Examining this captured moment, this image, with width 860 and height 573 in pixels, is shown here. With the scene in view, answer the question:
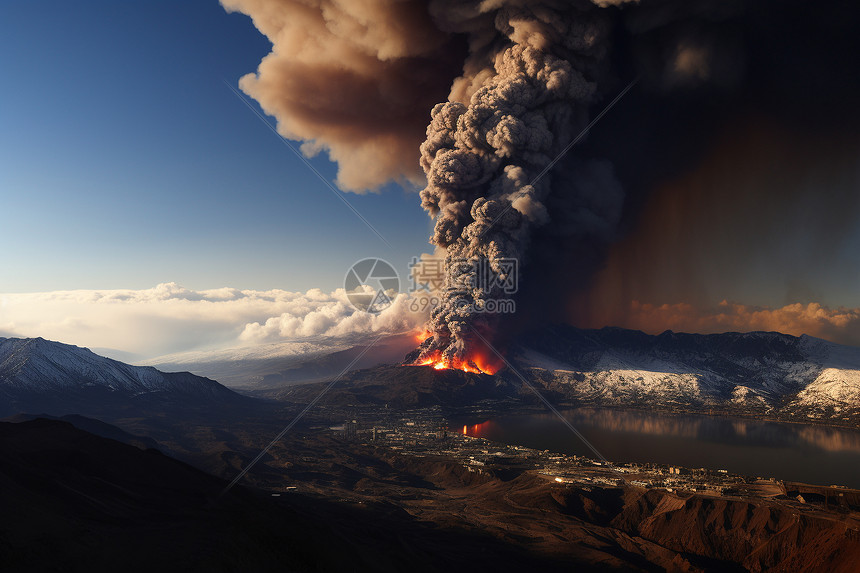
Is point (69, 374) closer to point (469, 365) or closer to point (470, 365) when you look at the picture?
point (469, 365)

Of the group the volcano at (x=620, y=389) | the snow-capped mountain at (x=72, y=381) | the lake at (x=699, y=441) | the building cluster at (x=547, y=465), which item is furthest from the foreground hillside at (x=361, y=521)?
the snow-capped mountain at (x=72, y=381)

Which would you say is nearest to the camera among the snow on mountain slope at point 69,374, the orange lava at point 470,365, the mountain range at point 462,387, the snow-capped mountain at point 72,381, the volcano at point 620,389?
the snow-capped mountain at point 72,381

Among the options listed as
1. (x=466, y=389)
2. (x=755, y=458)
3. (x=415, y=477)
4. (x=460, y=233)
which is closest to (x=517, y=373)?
(x=466, y=389)

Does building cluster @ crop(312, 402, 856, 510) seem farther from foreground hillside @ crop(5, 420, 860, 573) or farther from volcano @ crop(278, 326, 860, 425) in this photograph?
volcano @ crop(278, 326, 860, 425)

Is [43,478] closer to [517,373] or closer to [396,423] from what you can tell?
[396,423]

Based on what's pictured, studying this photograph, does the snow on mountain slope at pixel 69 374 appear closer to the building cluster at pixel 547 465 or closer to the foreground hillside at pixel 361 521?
the building cluster at pixel 547 465

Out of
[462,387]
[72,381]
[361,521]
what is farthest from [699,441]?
[72,381]

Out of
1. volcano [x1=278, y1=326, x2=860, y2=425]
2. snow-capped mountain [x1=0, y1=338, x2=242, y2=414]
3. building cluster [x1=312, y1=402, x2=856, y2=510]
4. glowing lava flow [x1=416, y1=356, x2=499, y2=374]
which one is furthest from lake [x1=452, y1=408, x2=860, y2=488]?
snow-capped mountain [x1=0, y1=338, x2=242, y2=414]

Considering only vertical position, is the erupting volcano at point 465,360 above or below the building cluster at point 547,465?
above

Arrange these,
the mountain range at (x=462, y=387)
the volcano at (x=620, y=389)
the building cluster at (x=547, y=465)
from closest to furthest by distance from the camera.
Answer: the building cluster at (x=547, y=465) → the mountain range at (x=462, y=387) → the volcano at (x=620, y=389)
